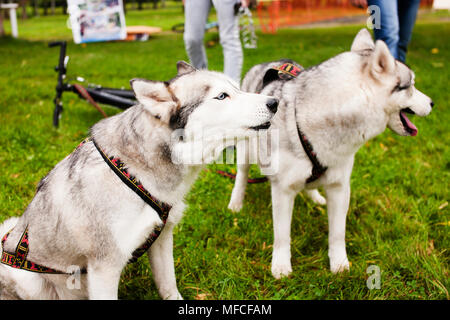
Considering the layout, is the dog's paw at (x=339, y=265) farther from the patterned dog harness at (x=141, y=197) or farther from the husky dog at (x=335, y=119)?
the patterned dog harness at (x=141, y=197)

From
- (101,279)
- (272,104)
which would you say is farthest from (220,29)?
(101,279)

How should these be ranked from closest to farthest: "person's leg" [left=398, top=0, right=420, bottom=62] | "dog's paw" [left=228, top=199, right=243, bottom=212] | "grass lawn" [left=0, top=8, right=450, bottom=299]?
1. "grass lawn" [left=0, top=8, right=450, bottom=299]
2. "dog's paw" [left=228, top=199, right=243, bottom=212]
3. "person's leg" [left=398, top=0, right=420, bottom=62]

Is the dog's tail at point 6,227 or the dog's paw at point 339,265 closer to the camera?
the dog's tail at point 6,227

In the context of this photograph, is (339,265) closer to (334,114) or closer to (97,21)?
(334,114)

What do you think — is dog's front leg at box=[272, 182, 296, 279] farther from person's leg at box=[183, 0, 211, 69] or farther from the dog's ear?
person's leg at box=[183, 0, 211, 69]

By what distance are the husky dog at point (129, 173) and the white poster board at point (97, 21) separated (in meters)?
6.39

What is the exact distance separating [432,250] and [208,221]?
1675mm

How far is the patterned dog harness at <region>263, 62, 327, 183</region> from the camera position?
8.07 feet

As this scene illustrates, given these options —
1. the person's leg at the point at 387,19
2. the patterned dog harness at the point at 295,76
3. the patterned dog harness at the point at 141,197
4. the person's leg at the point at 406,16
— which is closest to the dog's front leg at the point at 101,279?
the patterned dog harness at the point at 141,197

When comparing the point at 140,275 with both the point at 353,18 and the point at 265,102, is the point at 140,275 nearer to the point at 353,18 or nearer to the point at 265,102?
the point at 265,102

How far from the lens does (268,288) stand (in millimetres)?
2635

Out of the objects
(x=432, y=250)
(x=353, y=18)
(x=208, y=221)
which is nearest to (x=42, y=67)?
(x=208, y=221)

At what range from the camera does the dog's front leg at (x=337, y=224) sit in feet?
8.91

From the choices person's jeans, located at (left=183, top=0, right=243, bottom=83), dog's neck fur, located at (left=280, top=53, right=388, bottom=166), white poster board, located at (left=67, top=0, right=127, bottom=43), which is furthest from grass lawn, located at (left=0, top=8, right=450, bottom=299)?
white poster board, located at (left=67, top=0, right=127, bottom=43)
